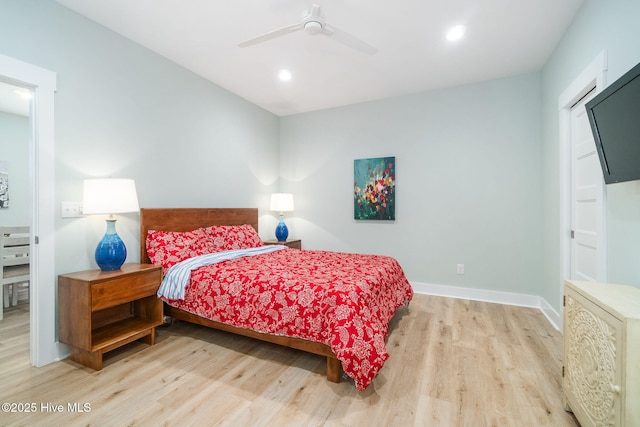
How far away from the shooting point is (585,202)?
2.38 m

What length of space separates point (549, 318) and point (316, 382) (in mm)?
2548

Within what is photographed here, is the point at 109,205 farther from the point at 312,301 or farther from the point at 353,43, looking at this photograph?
the point at 353,43

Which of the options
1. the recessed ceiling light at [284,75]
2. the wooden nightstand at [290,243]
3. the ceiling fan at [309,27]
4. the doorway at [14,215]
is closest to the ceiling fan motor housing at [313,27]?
the ceiling fan at [309,27]

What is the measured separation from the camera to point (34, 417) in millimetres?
1580

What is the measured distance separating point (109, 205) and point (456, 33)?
10.6ft

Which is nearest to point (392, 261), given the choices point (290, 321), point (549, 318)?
point (290, 321)

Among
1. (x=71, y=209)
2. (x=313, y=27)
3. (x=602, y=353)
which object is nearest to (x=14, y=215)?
(x=71, y=209)

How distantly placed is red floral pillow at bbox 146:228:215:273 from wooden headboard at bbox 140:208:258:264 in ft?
0.24

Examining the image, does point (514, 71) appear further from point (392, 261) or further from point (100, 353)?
point (100, 353)

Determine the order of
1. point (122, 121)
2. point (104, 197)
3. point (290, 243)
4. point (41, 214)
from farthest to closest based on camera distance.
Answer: point (290, 243), point (122, 121), point (104, 197), point (41, 214)

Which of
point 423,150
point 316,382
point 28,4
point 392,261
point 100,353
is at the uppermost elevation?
point 28,4

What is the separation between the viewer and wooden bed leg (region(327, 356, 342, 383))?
189 centimetres

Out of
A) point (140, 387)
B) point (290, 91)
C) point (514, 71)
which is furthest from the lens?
point (290, 91)

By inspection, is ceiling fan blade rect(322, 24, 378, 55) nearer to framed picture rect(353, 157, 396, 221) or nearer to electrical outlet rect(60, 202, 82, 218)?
framed picture rect(353, 157, 396, 221)
